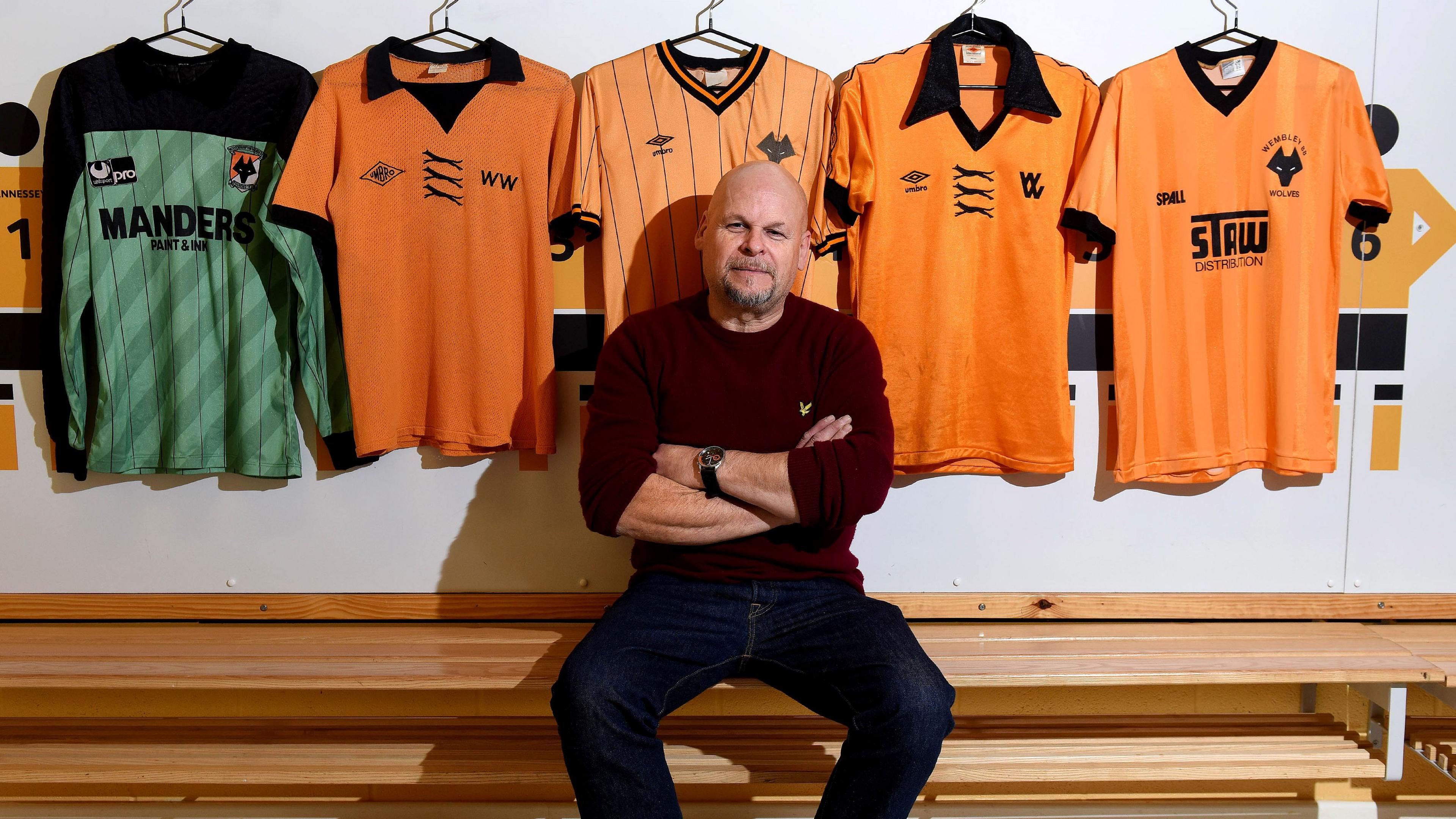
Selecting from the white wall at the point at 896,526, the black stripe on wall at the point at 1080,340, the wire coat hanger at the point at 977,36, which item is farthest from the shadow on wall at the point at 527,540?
the wire coat hanger at the point at 977,36

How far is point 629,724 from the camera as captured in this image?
1.38 meters

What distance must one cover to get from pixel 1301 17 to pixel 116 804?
11.3ft

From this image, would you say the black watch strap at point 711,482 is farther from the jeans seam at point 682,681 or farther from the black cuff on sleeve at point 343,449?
the black cuff on sleeve at point 343,449

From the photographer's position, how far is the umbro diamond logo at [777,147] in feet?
6.14

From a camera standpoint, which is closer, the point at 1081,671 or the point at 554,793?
the point at 1081,671

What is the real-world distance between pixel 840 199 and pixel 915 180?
0.18 metres

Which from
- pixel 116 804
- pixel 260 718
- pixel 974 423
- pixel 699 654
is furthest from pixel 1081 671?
pixel 116 804

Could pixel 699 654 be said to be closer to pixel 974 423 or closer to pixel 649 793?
pixel 649 793

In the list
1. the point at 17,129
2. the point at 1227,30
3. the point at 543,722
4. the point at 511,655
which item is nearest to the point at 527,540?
the point at 511,655

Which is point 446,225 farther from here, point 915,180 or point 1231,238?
point 1231,238

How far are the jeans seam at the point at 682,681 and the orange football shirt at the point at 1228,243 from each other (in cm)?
107

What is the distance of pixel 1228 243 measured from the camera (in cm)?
191

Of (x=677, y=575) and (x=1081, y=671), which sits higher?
(x=677, y=575)

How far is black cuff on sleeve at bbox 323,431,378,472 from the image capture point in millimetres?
1990
